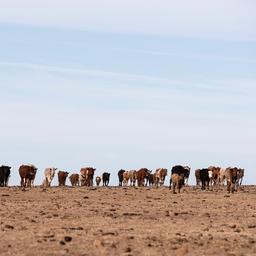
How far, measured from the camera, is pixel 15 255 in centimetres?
1869

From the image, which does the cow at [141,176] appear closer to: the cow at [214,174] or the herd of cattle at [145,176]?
the herd of cattle at [145,176]

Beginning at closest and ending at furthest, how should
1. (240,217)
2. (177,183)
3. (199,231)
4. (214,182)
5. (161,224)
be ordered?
1. (199,231)
2. (161,224)
3. (240,217)
4. (177,183)
5. (214,182)

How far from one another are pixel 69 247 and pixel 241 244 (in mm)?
5030

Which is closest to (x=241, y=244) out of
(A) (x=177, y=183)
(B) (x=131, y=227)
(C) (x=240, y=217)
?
(B) (x=131, y=227)

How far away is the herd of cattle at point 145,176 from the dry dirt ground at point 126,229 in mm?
16276

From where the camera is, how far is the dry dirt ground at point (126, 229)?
1997 centimetres

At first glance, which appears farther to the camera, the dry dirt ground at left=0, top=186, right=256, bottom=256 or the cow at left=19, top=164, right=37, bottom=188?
the cow at left=19, top=164, right=37, bottom=188

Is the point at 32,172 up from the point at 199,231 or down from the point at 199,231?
up

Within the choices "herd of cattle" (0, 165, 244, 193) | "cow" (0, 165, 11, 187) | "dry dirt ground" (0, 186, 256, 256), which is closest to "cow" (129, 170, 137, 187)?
"herd of cattle" (0, 165, 244, 193)

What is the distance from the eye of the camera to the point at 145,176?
70625 mm

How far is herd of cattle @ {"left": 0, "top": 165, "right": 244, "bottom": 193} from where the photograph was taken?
180 feet

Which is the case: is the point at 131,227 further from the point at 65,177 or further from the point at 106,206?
the point at 65,177

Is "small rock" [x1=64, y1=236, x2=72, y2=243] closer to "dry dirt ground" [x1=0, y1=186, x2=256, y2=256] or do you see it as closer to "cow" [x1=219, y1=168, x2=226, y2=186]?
"dry dirt ground" [x1=0, y1=186, x2=256, y2=256]

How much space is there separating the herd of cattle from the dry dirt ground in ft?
53.4
